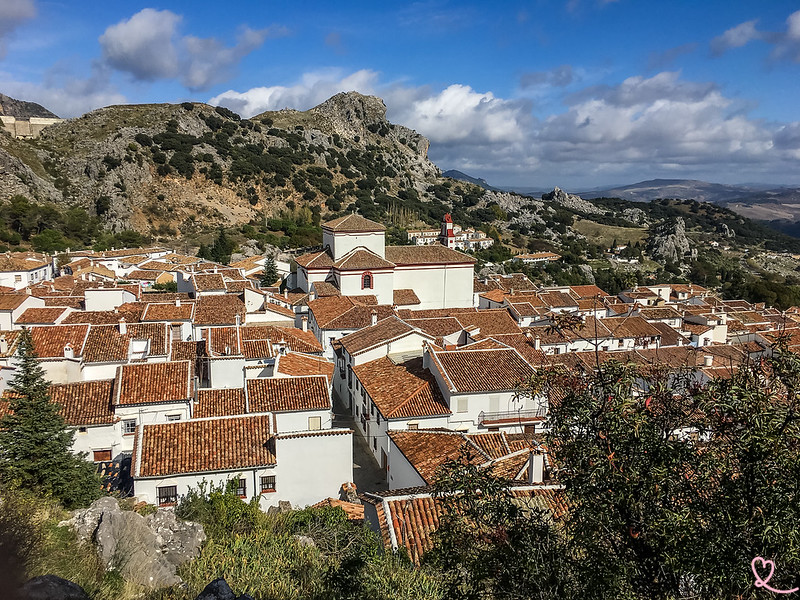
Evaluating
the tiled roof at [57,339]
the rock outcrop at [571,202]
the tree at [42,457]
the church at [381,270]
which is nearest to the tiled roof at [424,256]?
the church at [381,270]

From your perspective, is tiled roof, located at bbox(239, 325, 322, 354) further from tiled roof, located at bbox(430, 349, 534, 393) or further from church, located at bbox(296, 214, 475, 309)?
church, located at bbox(296, 214, 475, 309)

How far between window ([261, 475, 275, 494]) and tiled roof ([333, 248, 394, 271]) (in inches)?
952

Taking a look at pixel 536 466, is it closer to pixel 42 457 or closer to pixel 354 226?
pixel 42 457

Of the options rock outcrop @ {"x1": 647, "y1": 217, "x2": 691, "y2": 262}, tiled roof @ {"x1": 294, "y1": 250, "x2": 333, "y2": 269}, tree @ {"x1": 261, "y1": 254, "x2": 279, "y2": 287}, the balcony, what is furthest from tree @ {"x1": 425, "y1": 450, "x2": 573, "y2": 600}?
rock outcrop @ {"x1": 647, "y1": 217, "x2": 691, "y2": 262}

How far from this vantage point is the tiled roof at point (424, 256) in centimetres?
4272

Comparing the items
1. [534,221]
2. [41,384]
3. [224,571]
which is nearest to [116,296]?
[41,384]

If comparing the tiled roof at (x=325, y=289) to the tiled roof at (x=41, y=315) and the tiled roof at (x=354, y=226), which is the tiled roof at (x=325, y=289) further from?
the tiled roof at (x=41, y=315)

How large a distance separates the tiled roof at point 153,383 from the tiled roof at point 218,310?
10.2m

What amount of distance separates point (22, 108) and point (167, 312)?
18210 centimetres

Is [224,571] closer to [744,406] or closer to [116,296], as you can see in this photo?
[744,406]

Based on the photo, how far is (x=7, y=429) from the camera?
13.7 m

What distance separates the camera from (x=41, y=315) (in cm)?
2772

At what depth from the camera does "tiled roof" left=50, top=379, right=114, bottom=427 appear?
17391 mm

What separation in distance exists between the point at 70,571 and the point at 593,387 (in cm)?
744
